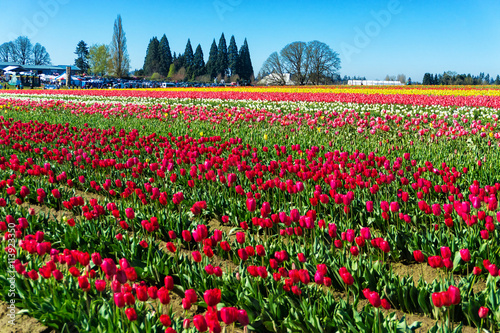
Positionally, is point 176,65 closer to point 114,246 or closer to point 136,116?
point 136,116

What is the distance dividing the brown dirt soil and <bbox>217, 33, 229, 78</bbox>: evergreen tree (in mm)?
97223

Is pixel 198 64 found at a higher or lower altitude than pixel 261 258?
higher

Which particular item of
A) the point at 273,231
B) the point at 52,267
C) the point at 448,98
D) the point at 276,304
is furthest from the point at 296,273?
the point at 448,98

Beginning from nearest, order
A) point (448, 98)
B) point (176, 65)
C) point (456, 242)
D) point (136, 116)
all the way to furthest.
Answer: point (456, 242) < point (136, 116) < point (448, 98) < point (176, 65)

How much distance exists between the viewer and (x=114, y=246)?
10.6 feet

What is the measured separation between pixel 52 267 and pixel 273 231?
196cm

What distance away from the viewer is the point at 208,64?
99688 mm

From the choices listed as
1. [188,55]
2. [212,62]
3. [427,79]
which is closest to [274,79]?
[427,79]

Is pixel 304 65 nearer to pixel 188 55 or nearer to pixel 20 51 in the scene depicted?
pixel 188 55

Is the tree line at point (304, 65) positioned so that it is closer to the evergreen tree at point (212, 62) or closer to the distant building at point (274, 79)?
the distant building at point (274, 79)

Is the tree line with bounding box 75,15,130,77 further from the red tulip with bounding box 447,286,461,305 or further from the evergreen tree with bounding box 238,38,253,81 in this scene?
the red tulip with bounding box 447,286,461,305

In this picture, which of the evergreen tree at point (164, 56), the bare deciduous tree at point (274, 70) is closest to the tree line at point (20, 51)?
the evergreen tree at point (164, 56)

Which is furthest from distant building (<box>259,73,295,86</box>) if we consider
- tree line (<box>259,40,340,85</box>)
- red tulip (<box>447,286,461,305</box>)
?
red tulip (<box>447,286,461,305</box>)

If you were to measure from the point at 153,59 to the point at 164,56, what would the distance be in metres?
3.62
